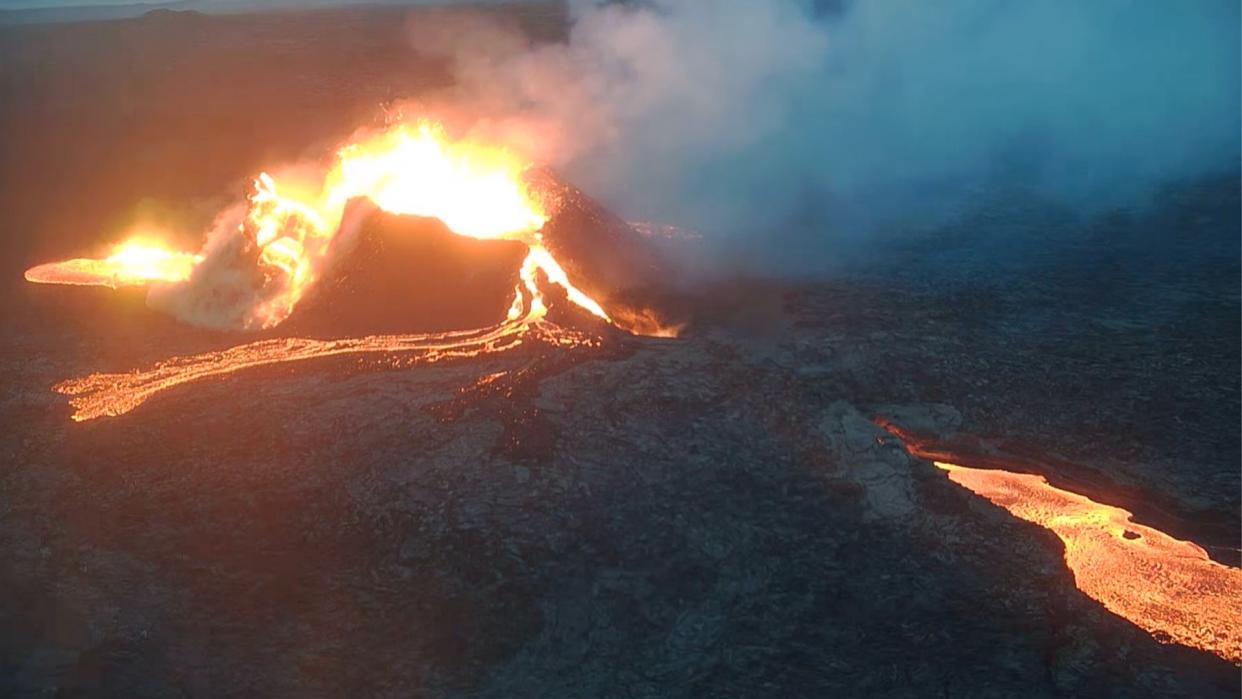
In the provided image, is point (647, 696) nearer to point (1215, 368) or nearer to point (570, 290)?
point (570, 290)

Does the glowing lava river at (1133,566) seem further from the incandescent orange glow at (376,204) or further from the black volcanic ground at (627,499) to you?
the incandescent orange glow at (376,204)

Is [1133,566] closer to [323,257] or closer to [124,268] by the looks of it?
[323,257]

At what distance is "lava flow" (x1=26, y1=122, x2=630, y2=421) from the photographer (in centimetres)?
1559

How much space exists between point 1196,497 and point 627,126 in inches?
913

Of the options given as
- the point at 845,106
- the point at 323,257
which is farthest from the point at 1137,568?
the point at 845,106

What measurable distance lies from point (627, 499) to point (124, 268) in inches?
627

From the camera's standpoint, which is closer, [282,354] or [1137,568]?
[1137,568]

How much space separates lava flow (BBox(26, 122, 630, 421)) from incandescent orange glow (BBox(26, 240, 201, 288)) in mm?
44

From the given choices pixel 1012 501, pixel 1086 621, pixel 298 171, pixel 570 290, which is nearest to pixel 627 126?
pixel 298 171

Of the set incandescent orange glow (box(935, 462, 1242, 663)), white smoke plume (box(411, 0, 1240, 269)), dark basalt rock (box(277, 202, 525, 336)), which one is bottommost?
incandescent orange glow (box(935, 462, 1242, 663))

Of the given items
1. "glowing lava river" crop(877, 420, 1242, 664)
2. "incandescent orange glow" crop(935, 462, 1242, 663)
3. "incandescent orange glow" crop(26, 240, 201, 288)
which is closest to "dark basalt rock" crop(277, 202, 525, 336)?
"incandescent orange glow" crop(26, 240, 201, 288)

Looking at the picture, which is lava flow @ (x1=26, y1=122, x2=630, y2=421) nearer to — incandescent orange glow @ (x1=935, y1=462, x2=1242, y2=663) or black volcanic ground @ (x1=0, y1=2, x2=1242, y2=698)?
black volcanic ground @ (x1=0, y1=2, x2=1242, y2=698)

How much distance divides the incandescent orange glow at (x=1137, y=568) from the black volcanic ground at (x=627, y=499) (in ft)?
1.17

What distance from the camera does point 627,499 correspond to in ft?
38.0
